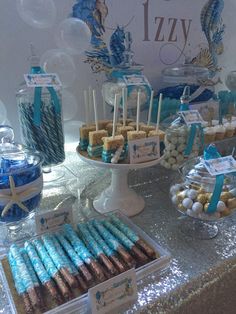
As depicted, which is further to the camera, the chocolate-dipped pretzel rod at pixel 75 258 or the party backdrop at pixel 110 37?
the party backdrop at pixel 110 37

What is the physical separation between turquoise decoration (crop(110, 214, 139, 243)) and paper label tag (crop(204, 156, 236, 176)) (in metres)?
0.23

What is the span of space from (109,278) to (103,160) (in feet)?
0.99

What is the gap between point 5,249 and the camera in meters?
0.73

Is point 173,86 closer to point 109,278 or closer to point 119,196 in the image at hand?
point 119,196

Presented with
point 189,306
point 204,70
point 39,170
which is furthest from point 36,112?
point 204,70

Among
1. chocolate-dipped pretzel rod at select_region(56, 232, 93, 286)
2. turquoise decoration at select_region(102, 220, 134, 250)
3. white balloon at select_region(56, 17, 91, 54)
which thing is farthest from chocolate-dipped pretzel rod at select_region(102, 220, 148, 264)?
white balloon at select_region(56, 17, 91, 54)

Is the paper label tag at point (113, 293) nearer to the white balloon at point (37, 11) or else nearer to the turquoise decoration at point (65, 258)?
the turquoise decoration at point (65, 258)

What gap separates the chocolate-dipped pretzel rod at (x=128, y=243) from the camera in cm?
67

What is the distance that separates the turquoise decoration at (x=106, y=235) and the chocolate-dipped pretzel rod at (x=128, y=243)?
1 cm

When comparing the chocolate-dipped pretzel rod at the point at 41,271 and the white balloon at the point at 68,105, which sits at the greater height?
the white balloon at the point at 68,105

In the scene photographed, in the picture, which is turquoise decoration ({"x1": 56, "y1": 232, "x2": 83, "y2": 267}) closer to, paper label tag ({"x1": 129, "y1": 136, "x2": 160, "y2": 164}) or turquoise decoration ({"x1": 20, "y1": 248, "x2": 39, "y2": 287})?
turquoise decoration ({"x1": 20, "y1": 248, "x2": 39, "y2": 287})

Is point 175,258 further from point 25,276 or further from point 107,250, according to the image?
point 25,276

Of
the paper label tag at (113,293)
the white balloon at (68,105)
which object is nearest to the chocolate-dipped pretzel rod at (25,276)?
the paper label tag at (113,293)

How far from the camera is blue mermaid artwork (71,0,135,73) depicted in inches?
43.0
